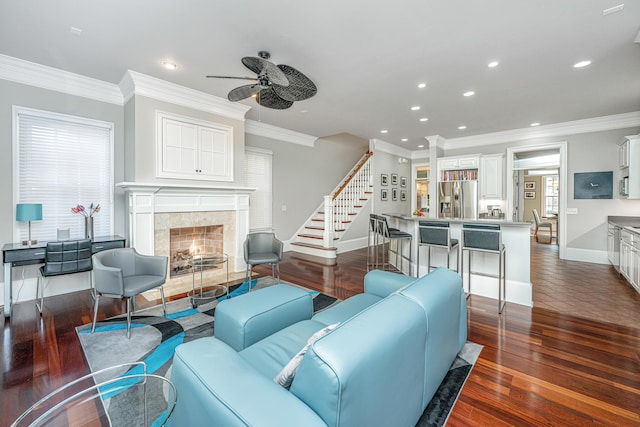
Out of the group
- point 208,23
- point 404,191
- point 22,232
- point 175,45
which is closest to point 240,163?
point 175,45

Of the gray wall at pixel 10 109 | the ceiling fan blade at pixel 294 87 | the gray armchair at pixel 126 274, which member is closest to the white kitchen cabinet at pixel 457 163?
the ceiling fan blade at pixel 294 87

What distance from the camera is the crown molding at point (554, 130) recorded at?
5469 millimetres

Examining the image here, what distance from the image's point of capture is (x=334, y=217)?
682 centimetres

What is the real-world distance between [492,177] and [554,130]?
60.2 inches

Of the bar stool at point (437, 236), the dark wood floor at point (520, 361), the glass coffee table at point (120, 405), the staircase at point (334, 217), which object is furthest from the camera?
the staircase at point (334, 217)

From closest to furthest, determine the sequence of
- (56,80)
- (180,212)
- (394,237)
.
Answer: (56,80) → (180,212) → (394,237)

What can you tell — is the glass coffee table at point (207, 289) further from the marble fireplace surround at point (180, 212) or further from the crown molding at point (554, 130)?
the crown molding at point (554, 130)

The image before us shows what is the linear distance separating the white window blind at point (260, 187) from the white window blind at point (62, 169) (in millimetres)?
2565

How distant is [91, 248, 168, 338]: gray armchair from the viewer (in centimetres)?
268

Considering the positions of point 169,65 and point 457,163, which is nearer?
point 169,65

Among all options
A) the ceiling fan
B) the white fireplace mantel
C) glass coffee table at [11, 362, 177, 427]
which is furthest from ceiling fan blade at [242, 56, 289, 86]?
glass coffee table at [11, 362, 177, 427]

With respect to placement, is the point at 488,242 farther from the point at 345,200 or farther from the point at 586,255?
the point at 586,255

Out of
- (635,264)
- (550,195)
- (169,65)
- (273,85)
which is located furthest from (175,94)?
(550,195)

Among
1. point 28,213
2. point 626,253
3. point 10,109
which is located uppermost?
point 10,109
